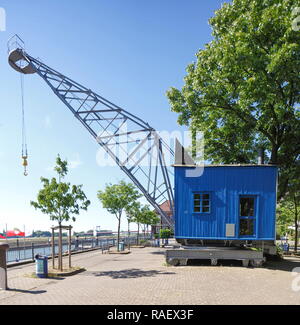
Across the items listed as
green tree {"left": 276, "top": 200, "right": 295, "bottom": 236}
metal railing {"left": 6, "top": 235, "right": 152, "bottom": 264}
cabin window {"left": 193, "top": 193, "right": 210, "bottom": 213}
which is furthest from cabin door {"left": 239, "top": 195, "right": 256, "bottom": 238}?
green tree {"left": 276, "top": 200, "right": 295, "bottom": 236}

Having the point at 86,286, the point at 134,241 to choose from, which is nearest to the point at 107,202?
the point at 134,241

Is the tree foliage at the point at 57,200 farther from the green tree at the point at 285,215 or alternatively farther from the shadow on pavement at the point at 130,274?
the green tree at the point at 285,215

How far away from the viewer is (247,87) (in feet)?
48.3

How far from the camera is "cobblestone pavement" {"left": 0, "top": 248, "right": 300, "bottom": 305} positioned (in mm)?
8266

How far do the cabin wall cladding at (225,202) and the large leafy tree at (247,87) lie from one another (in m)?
3.31

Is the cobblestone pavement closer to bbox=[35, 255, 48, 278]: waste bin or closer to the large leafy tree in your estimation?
bbox=[35, 255, 48, 278]: waste bin

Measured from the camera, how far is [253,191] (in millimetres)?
14633

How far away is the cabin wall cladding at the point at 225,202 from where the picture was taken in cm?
1444

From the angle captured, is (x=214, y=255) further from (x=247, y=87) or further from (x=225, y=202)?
(x=247, y=87)

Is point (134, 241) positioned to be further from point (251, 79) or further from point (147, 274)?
point (251, 79)

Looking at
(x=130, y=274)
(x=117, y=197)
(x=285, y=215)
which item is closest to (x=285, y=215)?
(x=285, y=215)

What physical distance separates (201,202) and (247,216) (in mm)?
2456

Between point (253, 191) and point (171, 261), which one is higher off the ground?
point (253, 191)

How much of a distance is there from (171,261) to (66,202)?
6061mm
